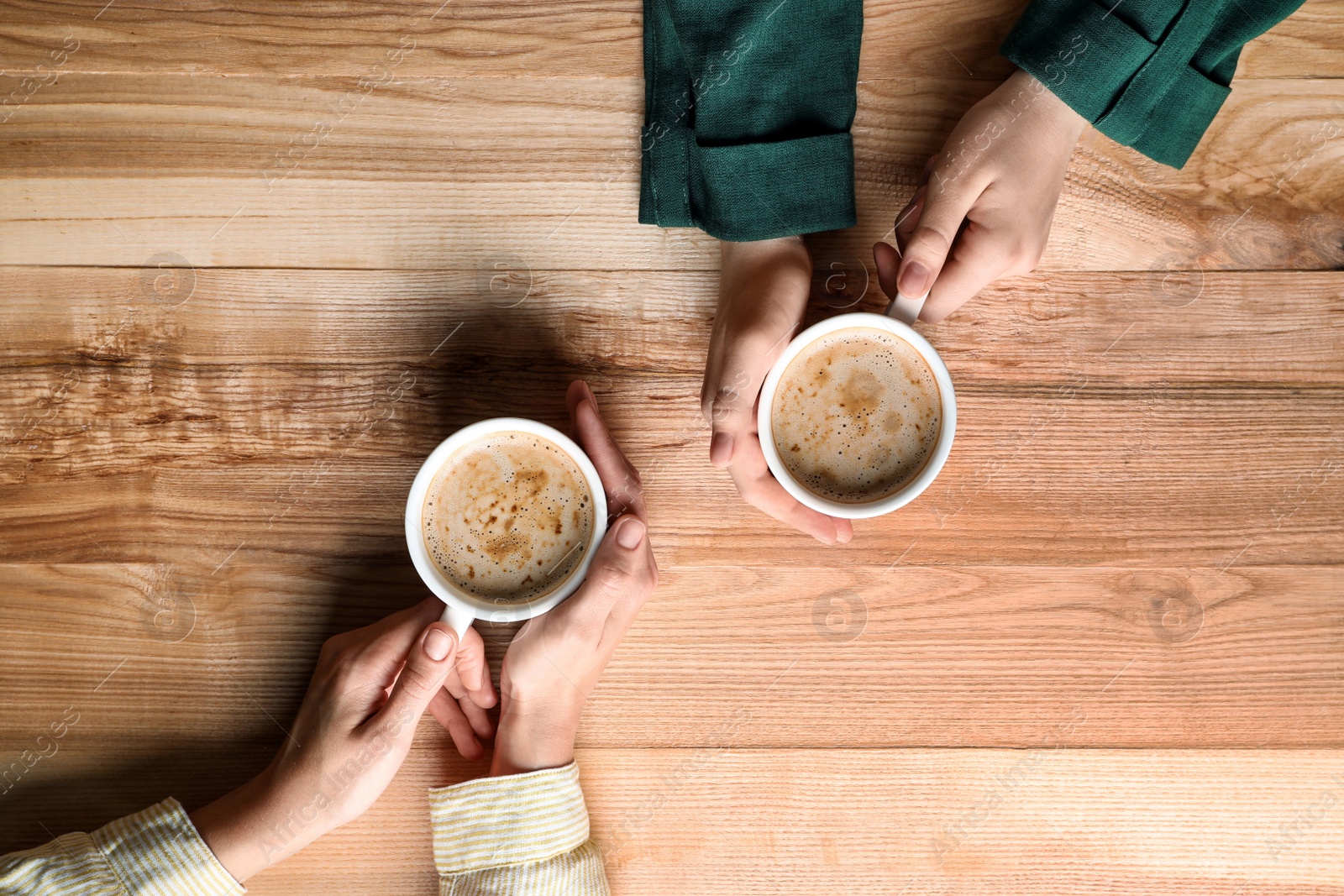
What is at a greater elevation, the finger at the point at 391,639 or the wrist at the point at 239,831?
the finger at the point at 391,639

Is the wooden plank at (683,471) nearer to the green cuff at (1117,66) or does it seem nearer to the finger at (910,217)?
the finger at (910,217)

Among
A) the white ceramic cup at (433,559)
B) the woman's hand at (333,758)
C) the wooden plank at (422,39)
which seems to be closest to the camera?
the white ceramic cup at (433,559)

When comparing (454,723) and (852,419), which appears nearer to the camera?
(852,419)

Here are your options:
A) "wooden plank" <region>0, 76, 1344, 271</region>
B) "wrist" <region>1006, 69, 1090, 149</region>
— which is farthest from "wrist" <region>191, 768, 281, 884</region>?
"wrist" <region>1006, 69, 1090, 149</region>

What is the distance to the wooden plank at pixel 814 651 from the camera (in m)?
0.98

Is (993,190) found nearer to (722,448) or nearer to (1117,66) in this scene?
(1117,66)

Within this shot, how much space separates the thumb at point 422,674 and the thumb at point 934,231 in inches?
21.7

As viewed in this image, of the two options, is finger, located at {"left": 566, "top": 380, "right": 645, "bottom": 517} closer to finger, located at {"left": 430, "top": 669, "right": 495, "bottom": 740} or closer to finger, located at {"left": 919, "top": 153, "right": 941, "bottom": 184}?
finger, located at {"left": 430, "top": 669, "right": 495, "bottom": 740}

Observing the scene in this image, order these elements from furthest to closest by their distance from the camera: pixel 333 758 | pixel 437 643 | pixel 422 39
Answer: pixel 422 39 < pixel 333 758 < pixel 437 643

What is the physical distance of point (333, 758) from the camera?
0.89 m

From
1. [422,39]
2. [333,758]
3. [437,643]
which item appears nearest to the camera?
Answer: [437,643]

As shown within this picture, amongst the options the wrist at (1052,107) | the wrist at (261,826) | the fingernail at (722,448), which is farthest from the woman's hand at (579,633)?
the wrist at (1052,107)

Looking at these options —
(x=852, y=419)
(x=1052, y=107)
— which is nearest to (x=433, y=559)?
(x=852, y=419)

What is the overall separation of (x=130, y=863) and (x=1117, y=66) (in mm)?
1319
